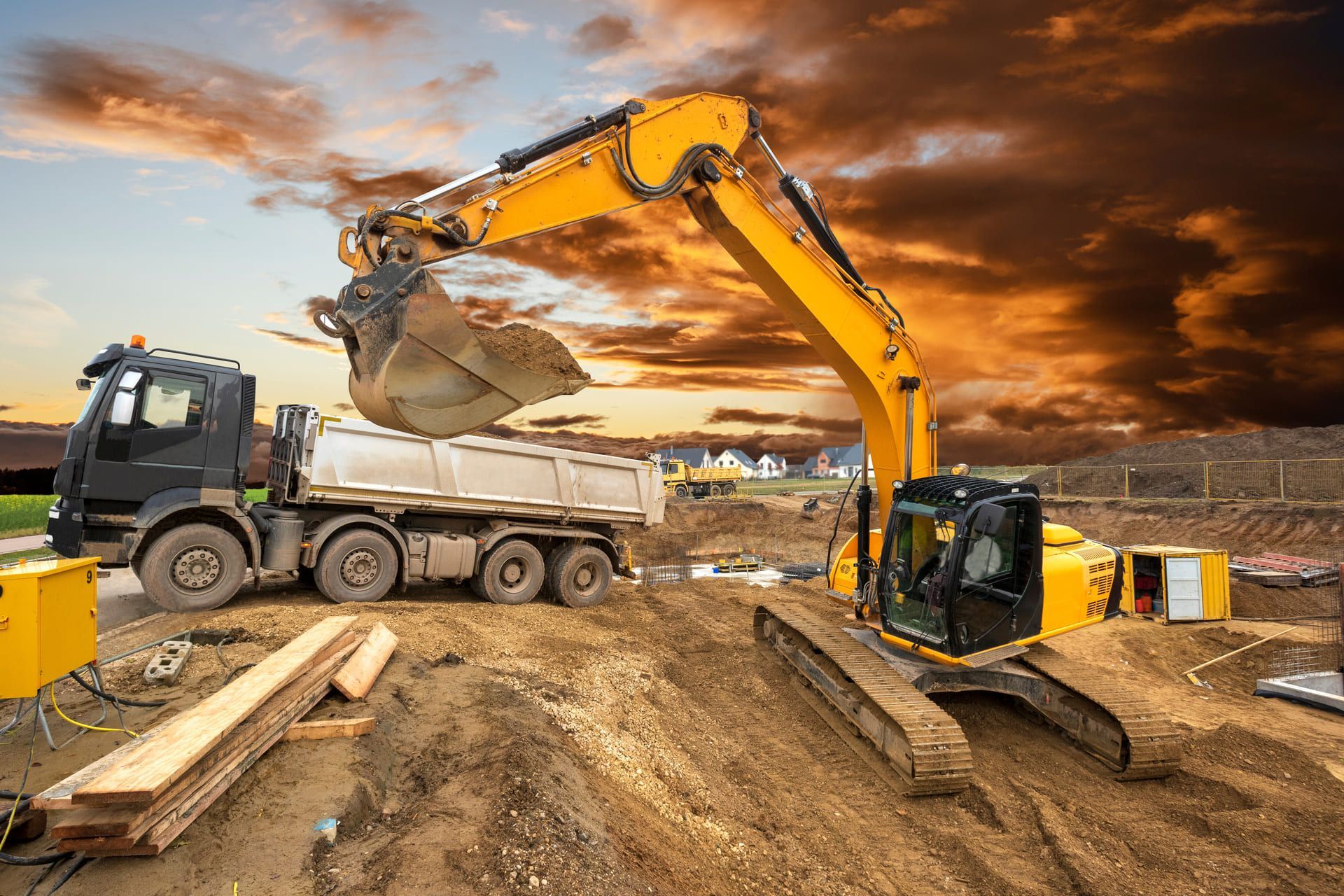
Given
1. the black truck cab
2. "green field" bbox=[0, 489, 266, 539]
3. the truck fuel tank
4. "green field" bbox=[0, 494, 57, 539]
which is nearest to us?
the black truck cab

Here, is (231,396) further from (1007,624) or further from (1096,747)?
(1096,747)

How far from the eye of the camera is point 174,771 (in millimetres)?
3328

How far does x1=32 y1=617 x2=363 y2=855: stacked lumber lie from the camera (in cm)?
313

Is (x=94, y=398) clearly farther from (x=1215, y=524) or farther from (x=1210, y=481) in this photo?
(x=1210, y=481)

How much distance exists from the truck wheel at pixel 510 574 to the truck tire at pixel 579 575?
10.6 inches

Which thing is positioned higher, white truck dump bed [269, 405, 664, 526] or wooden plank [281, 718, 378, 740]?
white truck dump bed [269, 405, 664, 526]

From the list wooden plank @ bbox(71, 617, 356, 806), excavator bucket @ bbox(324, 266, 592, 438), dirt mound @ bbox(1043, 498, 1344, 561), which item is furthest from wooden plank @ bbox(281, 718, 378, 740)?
dirt mound @ bbox(1043, 498, 1344, 561)

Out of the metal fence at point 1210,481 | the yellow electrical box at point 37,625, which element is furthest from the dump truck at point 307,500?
the metal fence at point 1210,481

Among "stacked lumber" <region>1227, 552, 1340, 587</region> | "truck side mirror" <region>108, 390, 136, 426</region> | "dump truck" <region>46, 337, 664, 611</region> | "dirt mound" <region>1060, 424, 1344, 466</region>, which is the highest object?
"dirt mound" <region>1060, 424, 1344, 466</region>

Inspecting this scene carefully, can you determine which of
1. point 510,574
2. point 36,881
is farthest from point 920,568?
point 36,881

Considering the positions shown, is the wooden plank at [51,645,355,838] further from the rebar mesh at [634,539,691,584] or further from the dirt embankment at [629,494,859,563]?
the dirt embankment at [629,494,859,563]

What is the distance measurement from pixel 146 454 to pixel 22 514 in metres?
16.7

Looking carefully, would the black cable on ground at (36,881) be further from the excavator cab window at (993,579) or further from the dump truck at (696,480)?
the dump truck at (696,480)

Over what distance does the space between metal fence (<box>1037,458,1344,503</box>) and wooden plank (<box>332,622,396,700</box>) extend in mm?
17325
